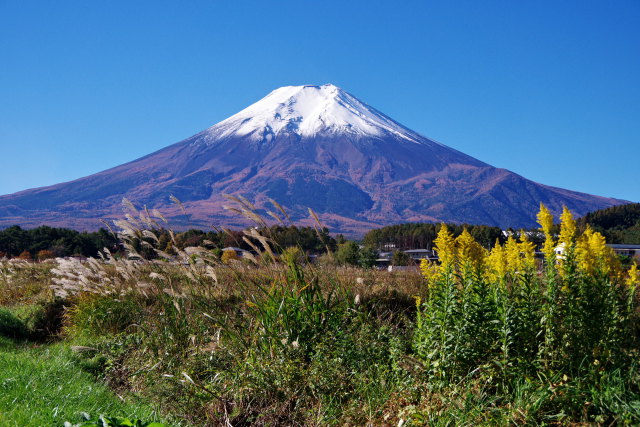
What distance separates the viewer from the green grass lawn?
361 cm

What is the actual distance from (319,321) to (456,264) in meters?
1.51

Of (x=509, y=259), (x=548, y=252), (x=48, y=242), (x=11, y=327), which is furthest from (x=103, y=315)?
(x=48, y=242)

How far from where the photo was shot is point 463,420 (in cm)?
357

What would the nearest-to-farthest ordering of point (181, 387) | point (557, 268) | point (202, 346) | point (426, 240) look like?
point (557, 268) → point (181, 387) → point (202, 346) → point (426, 240)

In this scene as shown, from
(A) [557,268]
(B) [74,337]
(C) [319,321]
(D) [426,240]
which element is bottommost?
(D) [426,240]

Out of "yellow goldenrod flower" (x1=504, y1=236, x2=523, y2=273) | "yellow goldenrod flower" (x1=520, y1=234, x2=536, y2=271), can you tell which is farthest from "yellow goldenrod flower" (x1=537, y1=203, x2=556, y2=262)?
"yellow goldenrod flower" (x1=504, y1=236, x2=523, y2=273)

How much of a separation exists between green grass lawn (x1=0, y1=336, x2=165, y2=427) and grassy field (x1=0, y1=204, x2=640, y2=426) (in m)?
0.03

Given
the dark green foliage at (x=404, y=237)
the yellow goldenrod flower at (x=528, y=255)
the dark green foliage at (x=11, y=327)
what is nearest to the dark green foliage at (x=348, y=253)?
the dark green foliage at (x=404, y=237)

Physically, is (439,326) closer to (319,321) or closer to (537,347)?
(537,347)

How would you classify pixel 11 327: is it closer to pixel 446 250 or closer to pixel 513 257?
pixel 446 250

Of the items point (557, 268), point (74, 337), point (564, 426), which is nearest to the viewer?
point (564, 426)

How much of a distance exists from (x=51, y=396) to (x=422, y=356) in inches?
116

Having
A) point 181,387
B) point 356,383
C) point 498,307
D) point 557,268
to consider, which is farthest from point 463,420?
point 181,387

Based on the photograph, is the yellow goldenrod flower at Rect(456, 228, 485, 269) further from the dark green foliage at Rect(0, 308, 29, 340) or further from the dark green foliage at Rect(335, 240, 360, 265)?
the dark green foliage at Rect(335, 240, 360, 265)
